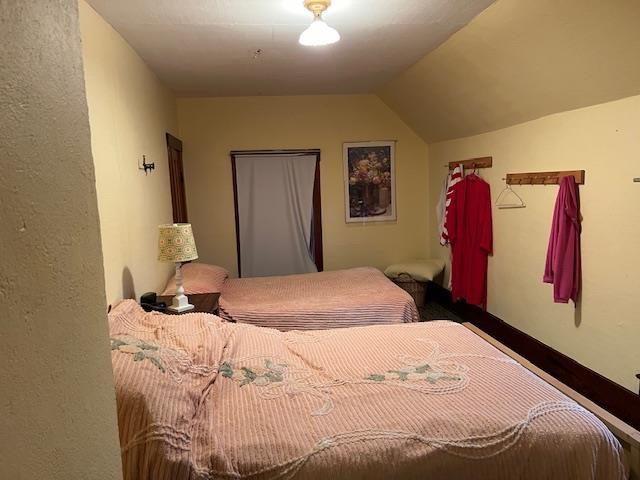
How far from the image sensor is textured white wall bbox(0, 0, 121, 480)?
0.53m

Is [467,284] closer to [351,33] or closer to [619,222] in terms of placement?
[619,222]

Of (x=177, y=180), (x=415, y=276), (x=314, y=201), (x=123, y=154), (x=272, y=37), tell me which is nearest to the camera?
(x=123, y=154)

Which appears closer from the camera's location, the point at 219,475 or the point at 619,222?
the point at 219,475

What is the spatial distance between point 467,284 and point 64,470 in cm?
412

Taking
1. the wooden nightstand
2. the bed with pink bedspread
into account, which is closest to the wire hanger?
the bed with pink bedspread

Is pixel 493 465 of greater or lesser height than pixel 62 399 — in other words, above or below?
below

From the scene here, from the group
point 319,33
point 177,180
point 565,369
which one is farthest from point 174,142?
point 565,369

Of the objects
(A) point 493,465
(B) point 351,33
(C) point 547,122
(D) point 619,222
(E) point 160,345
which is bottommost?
(A) point 493,465

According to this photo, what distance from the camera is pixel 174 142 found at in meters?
4.49

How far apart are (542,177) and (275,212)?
2.85 m

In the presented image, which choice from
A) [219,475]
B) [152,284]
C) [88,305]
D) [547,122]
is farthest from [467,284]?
[88,305]

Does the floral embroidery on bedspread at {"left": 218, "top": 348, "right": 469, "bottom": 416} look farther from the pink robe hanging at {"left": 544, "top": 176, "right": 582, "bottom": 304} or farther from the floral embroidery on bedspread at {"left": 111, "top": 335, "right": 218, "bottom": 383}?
the pink robe hanging at {"left": 544, "top": 176, "right": 582, "bottom": 304}

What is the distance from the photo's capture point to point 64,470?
25.4 inches

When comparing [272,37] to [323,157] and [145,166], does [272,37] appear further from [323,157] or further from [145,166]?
[323,157]
